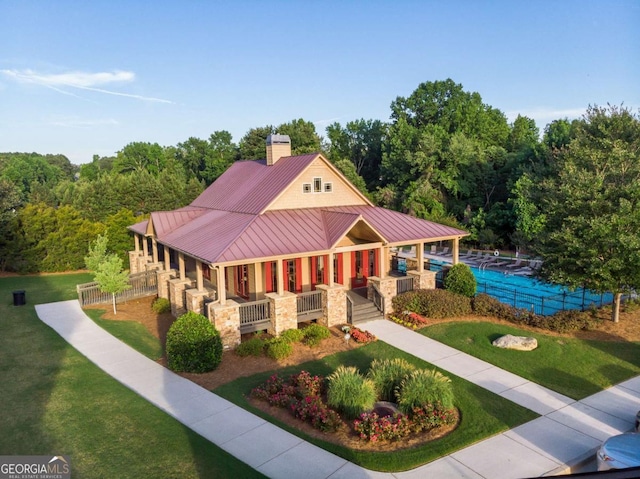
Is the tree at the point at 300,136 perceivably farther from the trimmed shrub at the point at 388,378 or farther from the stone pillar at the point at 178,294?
the trimmed shrub at the point at 388,378

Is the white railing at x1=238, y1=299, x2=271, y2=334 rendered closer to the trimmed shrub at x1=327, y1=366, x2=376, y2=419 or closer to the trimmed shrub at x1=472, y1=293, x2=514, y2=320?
the trimmed shrub at x1=327, y1=366, x2=376, y2=419

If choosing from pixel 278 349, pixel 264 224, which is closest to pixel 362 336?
pixel 278 349

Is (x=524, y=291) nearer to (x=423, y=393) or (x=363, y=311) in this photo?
(x=363, y=311)

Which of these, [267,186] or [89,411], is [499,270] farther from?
[89,411]

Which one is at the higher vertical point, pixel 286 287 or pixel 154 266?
pixel 154 266

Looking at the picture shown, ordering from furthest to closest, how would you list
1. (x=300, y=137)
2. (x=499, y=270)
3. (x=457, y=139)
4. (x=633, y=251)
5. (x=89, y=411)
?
1. (x=300, y=137)
2. (x=457, y=139)
3. (x=499, y=270)
4. (x=633, y=251)
5. (x=89, y=411)

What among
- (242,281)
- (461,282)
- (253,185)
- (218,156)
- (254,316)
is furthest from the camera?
(218,156)

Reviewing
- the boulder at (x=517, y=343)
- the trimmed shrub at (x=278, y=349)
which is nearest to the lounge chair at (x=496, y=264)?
the boulder at (x=517, y=343)

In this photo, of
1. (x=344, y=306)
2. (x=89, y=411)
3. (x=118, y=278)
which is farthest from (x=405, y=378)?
(x=118, y=278)
